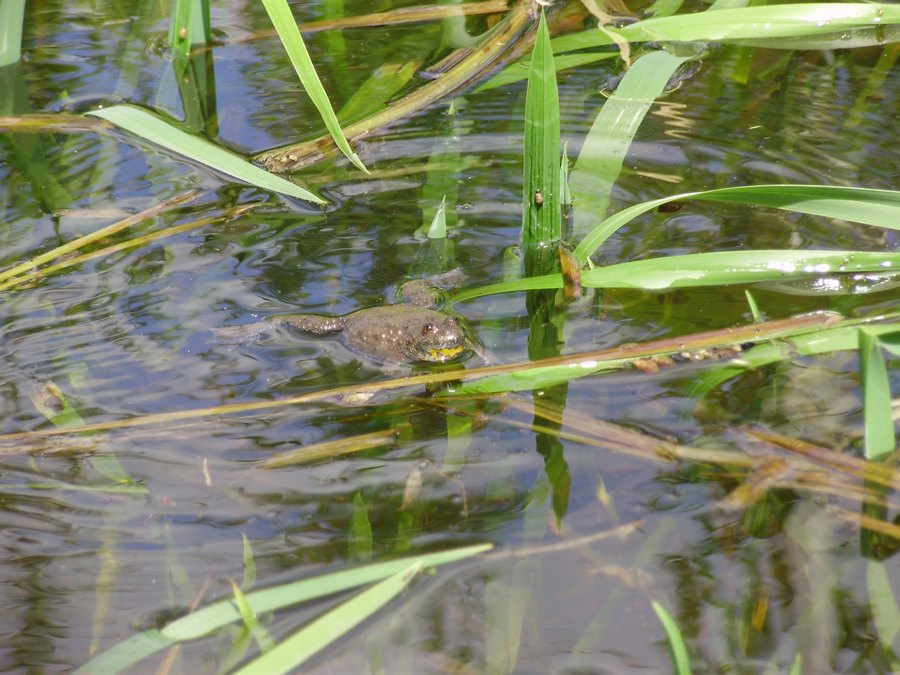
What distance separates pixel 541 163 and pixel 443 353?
926 millimetres

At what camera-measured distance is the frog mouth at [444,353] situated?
3.70 meters

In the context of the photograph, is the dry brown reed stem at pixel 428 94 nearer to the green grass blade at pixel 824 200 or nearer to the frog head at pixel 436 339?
the frog head at pixel 436 339

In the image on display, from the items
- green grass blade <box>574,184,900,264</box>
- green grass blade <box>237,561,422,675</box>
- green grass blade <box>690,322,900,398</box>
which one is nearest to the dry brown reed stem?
green grass blade <box>574,184,900,264</box>

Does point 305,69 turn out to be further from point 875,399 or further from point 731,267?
point 875,399

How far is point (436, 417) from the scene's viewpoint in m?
3.30

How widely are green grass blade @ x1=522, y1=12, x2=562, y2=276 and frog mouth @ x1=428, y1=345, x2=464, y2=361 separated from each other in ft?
1.89

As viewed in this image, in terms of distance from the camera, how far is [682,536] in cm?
269

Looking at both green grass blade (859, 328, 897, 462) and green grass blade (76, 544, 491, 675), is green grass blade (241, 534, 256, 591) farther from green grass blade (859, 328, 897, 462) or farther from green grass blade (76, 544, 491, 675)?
green grass blade (859, 328, 897, 462)

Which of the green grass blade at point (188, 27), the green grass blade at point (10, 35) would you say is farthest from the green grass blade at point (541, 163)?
the green grass blade at point (10, 35)

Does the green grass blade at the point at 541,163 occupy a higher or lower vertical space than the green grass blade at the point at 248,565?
higher

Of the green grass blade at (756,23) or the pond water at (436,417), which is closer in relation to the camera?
the pond water at (436,417)

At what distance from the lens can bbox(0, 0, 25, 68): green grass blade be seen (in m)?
5.55

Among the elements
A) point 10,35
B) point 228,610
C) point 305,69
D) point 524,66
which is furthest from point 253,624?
point 10,35

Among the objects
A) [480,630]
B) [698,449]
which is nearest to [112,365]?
[480,630]
